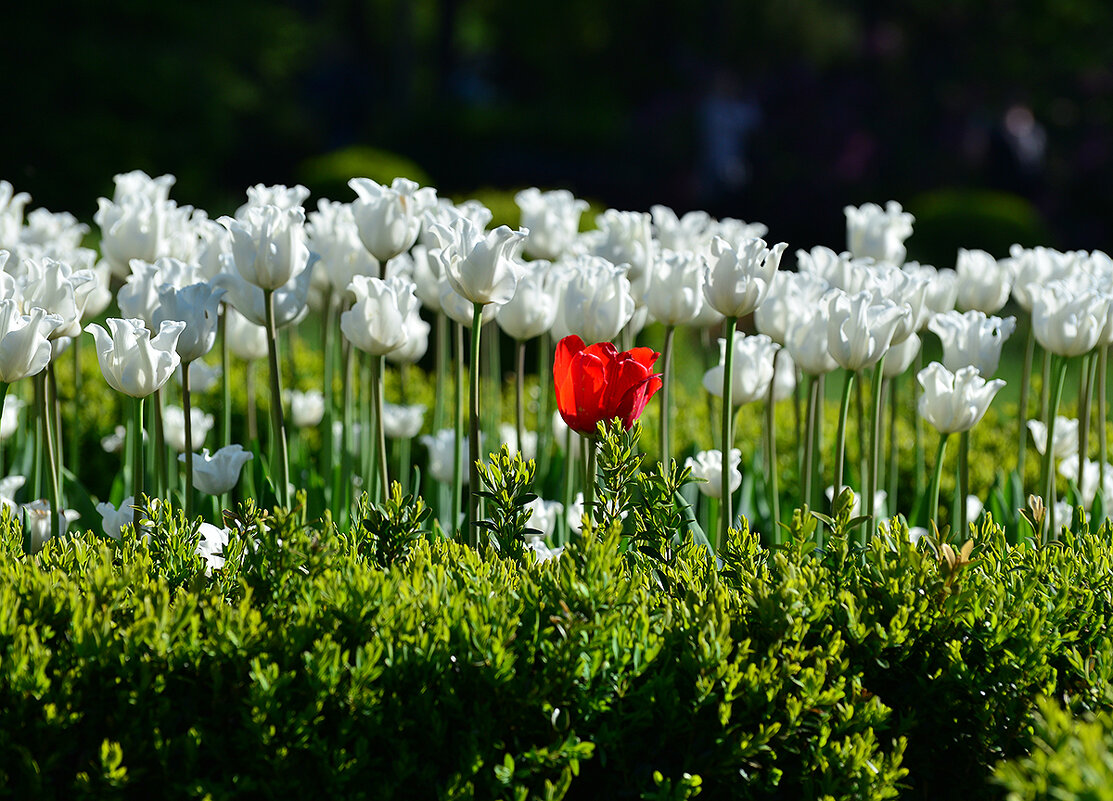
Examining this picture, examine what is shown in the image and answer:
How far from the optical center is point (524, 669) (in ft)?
6.99

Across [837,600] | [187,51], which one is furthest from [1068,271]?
[187,51]

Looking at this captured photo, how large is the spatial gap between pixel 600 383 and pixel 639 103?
24.7 metres

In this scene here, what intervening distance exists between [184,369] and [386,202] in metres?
0.74

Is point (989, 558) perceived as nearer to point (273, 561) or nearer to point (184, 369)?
point (273, 561)

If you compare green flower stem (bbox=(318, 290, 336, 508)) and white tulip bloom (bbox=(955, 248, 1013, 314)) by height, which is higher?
white tulip bloom (bbox=(955, 248, 1013, 314))

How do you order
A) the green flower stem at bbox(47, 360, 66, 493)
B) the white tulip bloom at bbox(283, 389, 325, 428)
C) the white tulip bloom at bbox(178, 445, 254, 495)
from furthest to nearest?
the white tulip bloom at bbox(283, 389, 325, 428), the green flower stem at bbox(47, 360, 66, 493), the white tulip bloom at bbox(178, 445, 254, 495)

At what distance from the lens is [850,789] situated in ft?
7.25

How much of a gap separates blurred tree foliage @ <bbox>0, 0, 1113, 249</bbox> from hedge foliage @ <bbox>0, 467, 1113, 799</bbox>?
16.7 meters

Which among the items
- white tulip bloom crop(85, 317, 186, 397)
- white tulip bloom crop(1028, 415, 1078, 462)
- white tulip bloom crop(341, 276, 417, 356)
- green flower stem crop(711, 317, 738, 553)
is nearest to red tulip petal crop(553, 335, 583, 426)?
green flower stem crop(711, 317, 738, 553)

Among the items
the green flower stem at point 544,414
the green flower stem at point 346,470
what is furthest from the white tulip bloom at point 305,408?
the green flower stem at point 544,414

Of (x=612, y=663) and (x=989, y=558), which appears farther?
(x=989, y=558)

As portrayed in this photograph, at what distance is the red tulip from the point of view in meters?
2.57

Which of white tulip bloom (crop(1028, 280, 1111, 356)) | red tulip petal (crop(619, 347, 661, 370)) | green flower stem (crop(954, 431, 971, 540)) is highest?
white tulip bloom (crop(1028, 280, 1111, 356))

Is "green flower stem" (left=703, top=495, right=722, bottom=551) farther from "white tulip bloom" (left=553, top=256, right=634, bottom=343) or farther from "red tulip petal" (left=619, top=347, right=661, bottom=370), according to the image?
"red tulip petal" (left=619, top=347, right=661, bottom=370)
